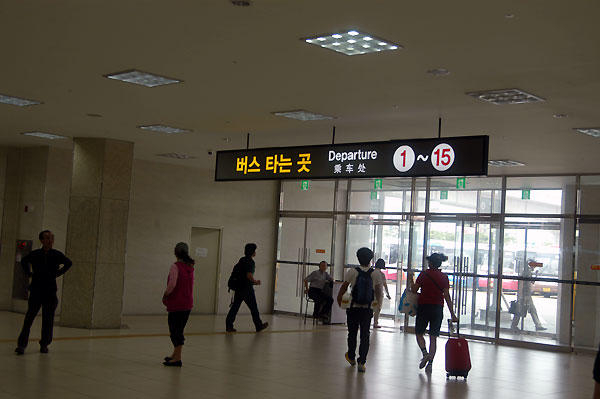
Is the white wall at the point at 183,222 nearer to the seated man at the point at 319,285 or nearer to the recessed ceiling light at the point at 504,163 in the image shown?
the seated man at the point at 319,285

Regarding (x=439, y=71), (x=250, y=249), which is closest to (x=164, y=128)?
(x=250, y=249)

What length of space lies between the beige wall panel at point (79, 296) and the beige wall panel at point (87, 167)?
1.30 m

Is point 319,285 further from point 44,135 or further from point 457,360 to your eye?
point 457,360

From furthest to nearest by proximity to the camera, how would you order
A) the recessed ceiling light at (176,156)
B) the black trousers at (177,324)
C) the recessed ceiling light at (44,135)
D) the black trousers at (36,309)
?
the recessed ceiling light at (176,156) → the recessed ceiling light at (44,135) → the black trousers at (36,309) → the black trousers at (177,324)

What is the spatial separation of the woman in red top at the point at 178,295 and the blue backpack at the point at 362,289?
2028 mm

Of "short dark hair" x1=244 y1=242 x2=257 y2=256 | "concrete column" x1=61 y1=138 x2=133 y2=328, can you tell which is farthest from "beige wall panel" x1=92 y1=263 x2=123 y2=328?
"short dark hair" x1=244 y1=242 x2=257 y2=256

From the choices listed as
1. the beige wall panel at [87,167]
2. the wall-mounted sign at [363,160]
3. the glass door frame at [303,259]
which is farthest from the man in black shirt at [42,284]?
the glass door frame at [303,259]

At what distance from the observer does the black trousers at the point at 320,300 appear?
52.0ft

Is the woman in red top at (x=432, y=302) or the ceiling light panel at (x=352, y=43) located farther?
the woman in red top at (x=432, y=302)

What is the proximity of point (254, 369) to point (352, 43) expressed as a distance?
14.2ft

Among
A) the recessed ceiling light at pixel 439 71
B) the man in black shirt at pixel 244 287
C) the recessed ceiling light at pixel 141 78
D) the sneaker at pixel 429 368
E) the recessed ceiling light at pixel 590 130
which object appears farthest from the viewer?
the man in black shirt at pixel 244 287

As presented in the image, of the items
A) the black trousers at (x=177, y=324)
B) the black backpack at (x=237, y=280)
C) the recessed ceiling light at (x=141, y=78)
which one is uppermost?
the recessed ceiling light at (x=141, y=78)

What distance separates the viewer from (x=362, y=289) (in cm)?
912

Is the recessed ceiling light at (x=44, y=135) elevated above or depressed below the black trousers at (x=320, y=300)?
above
